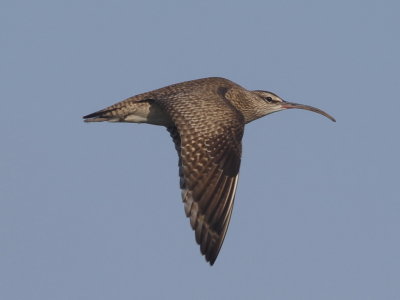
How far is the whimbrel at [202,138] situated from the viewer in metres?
17.9

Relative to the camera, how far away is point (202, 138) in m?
18.9

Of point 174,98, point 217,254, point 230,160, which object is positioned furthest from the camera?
point 174,98

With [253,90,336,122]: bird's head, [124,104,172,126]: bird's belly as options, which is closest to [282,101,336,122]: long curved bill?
[253,90,336,122]: bird's head

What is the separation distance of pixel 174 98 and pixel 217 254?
4759 mm

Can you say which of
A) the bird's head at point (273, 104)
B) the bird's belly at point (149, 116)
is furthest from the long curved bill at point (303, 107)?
the bird's belly at point (149, 116)

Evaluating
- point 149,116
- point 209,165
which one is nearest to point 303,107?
point 149,116

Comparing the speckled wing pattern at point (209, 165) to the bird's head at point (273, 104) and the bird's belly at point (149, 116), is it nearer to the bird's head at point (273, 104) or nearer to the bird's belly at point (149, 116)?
the bird's belly at point (149, 116)

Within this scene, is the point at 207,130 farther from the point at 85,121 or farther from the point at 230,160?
the point at 85,121

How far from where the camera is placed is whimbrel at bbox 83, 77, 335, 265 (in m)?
17.9

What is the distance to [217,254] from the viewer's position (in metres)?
17.6

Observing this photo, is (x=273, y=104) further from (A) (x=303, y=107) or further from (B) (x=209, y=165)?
(B) (x=209, y=165)

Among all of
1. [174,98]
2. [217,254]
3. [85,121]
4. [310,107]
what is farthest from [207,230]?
[310,107]

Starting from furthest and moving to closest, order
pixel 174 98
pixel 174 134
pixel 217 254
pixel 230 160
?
pixel 174 134 → pixel 174 98 → pixel 230 160 → pixel 217 254

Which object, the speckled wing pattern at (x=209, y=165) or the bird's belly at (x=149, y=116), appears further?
the bird's belly at (x=149, y=116)
